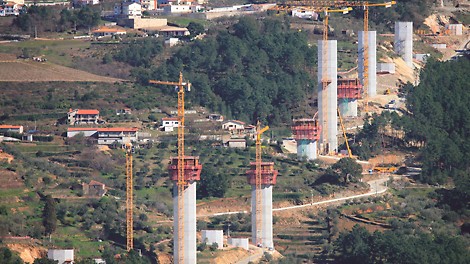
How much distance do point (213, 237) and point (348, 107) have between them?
128 ft

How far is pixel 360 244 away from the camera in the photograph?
136 m

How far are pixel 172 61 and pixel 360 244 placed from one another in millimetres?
48875

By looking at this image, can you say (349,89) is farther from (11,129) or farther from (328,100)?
(11,129)

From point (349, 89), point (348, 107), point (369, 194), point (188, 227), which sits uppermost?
point (349, 89)

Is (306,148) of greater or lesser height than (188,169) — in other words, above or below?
below

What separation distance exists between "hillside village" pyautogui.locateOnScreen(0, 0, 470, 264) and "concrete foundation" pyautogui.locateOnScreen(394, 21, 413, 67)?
0.16 meters

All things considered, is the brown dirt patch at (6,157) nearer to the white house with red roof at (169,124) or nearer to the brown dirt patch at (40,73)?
the white house with red roof at (169,124)

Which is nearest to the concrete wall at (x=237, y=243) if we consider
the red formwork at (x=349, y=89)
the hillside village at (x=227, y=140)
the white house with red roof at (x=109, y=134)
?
the hillside village at (x=227, y=140)

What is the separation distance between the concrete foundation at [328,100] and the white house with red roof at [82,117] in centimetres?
1497

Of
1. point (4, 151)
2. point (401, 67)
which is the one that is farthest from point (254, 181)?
point (401, 67)

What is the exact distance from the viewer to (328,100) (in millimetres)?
165875

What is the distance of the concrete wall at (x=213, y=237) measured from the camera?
13525 cm

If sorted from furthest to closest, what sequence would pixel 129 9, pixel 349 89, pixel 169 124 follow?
pixel 129 9
pixel 349 89
pixel 169 124

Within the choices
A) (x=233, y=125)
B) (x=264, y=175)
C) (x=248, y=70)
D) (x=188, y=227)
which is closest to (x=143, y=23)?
(x=248, y=70)
